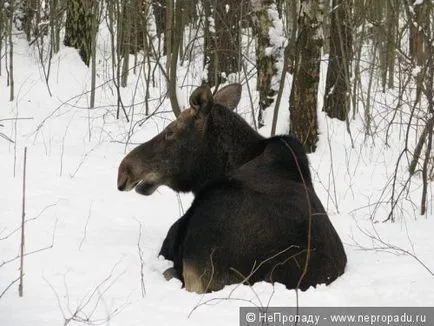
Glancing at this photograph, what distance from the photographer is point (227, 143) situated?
5566 millimetres

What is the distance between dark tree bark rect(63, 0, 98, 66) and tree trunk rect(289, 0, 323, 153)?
28.0 ft

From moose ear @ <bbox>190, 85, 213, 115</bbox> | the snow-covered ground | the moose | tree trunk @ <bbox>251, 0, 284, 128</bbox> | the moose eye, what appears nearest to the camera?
the snow-covered ground

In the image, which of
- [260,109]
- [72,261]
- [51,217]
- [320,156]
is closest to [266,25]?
[260,109]

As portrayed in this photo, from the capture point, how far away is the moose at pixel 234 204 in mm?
4469

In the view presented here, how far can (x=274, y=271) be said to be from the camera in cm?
443

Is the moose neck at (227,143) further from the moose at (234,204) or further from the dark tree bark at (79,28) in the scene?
the dark tree bark at (79,28)

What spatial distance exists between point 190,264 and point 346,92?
922 centimetres

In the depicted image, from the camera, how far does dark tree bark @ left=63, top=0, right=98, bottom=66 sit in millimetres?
17578

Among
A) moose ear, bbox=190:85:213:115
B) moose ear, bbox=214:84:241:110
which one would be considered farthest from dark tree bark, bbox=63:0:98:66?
moose ear, bbox=190:85:213:115

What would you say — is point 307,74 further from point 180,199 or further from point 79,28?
point 79,28

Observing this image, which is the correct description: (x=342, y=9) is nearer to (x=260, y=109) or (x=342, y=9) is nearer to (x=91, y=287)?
(x=260, y=109)

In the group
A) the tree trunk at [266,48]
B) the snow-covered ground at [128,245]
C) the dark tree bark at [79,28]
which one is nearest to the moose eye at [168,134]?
the snow-covered ground at [128,245]

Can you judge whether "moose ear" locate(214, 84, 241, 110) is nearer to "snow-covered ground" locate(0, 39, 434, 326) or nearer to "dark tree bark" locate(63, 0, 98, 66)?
"snow-covered ground" locate(0, 39, 434, 326)

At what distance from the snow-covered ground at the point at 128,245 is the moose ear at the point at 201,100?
117cm
